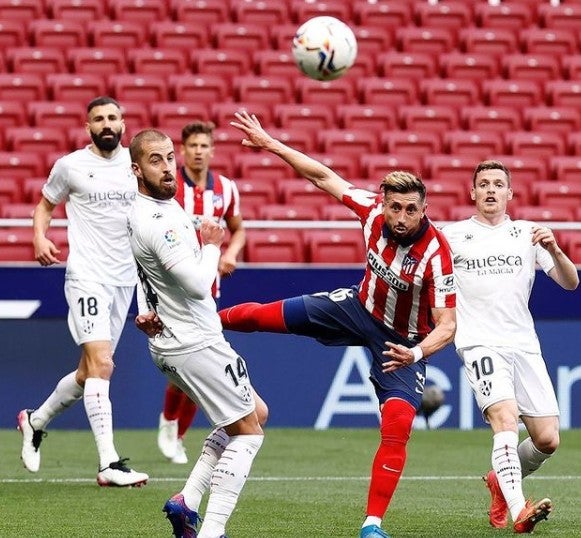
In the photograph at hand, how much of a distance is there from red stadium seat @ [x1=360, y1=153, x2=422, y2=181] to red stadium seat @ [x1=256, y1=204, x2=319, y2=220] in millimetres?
1352

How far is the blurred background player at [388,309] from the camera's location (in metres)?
6.03

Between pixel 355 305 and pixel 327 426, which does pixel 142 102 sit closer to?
pixel 327 426

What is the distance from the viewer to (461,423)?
1177cm

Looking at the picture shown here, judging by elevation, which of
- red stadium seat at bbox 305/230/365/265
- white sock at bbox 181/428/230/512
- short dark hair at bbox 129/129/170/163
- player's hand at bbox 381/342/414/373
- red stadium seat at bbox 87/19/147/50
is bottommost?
white sock at bbox 181/428/230/512

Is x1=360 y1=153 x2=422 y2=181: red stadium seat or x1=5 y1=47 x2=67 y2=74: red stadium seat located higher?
x1=5 y1=47 x2=67 y2=74: red stadium seat

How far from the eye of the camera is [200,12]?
55.0 feet

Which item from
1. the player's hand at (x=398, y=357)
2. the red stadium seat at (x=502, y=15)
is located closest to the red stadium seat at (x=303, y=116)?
the red stadium seat at (x=502, y=15)

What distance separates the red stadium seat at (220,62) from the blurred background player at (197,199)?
6.88 metres

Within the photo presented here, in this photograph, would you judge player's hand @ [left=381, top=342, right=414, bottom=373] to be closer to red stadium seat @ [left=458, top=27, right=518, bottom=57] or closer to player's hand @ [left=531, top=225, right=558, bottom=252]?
player's hand @ [left=531, top=225, right=558, bottom=252]

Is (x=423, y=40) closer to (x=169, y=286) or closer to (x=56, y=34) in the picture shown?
(x=56, y=34)

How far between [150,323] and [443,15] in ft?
40.3

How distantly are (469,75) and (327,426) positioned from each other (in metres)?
6.37

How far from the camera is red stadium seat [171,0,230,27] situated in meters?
16.7

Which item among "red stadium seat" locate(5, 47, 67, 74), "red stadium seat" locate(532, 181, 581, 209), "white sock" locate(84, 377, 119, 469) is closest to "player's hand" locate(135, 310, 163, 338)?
"white sock" locate(84, 377, 119, 469)
